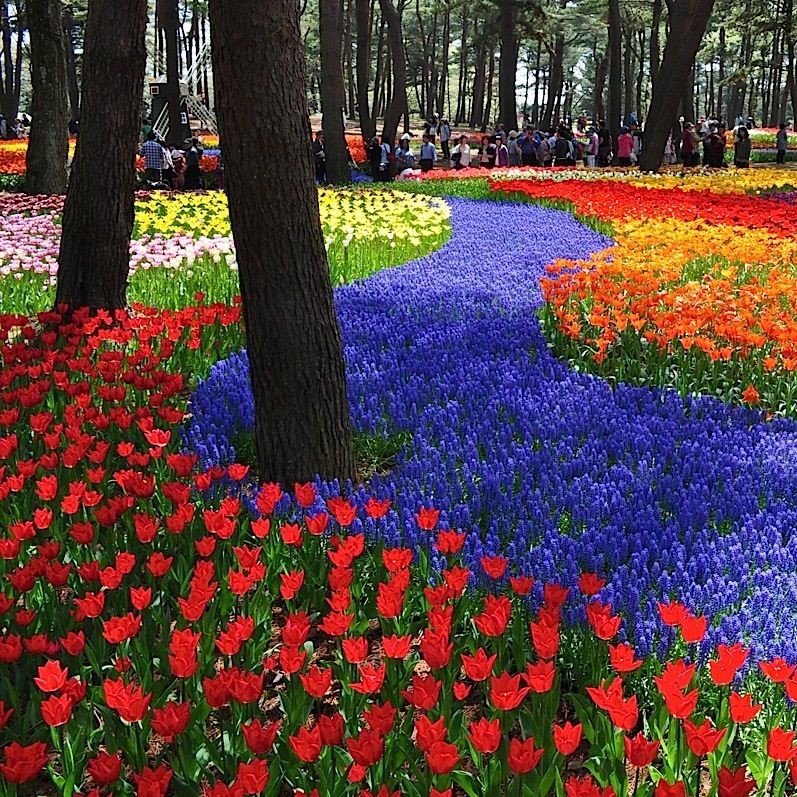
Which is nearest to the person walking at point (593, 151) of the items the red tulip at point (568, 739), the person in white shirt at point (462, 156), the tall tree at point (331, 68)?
the person in white shirt at point (462, 156)

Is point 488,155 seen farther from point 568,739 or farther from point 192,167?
point 568,739

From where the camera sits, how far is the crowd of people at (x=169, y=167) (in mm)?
18875

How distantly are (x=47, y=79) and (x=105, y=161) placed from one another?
27.3 ft

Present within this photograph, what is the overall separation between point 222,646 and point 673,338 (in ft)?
13.2

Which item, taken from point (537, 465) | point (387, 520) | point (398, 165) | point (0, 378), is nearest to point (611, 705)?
point (387, 520)

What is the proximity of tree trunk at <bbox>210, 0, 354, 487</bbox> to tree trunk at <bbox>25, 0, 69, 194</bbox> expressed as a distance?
36.9 ft

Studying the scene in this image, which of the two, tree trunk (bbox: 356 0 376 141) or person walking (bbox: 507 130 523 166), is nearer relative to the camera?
tree trunk (bbox: 356 0 376 141)

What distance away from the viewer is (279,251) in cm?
355

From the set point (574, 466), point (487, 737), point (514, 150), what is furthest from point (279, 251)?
point (514, 150)

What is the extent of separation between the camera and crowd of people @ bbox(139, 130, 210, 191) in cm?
1888

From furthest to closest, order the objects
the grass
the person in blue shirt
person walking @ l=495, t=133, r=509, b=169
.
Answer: person walking @ l=495, t=133, r=509, b=169 < the person in blue shirt < the grass

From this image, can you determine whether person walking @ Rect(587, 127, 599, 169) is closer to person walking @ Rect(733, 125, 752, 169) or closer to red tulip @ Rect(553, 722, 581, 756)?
person walking @ Rect(733, 125, 752, 169)

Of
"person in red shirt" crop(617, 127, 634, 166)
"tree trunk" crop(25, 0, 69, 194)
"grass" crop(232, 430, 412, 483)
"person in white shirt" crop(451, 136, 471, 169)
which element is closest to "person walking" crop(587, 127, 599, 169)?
"person in red shirt" crop(617, 127, 634, 166)

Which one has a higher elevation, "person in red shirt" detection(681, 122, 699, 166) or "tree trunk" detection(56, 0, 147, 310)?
"person in red shirt" detection(681, 122, 699, 166)
